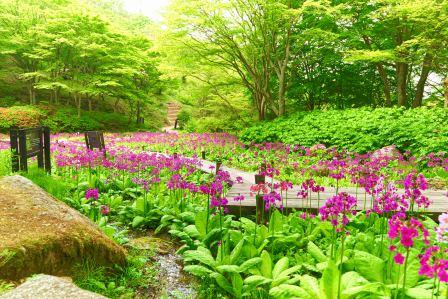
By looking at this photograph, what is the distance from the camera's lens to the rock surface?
85.0 inches

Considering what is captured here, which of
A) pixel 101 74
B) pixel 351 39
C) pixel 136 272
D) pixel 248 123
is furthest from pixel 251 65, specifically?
pixel 136 272

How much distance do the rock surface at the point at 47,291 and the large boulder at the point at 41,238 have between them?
0.90 m

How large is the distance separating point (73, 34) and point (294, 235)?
24.9 m

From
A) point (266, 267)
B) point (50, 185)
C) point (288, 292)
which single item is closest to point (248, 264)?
point (266, 267)

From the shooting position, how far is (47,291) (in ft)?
7.27

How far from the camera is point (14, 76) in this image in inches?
1204

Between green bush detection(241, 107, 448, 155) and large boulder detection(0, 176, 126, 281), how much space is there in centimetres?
927

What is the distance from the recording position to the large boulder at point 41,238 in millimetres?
3115

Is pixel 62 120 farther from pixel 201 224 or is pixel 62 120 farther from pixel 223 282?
pixel 223 282

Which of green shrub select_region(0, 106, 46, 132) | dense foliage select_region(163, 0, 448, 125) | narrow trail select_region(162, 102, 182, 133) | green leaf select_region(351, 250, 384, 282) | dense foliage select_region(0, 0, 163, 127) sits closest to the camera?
green leaf select_region(351, 250, 384, 282)

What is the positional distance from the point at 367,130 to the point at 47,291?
1185 centimetres

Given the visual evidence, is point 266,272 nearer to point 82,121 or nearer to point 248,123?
point 248,123

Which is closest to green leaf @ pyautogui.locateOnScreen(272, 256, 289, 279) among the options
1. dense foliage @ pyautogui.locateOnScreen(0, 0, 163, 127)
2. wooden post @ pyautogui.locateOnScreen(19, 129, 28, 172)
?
wooden post @ pyautogui.locateOnScreen(19, 129, 28, 172)

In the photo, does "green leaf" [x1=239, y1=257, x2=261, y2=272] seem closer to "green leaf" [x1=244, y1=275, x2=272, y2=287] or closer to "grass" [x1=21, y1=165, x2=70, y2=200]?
"green leaf" [x1=244, y1=275, x2=272, y2=287]
